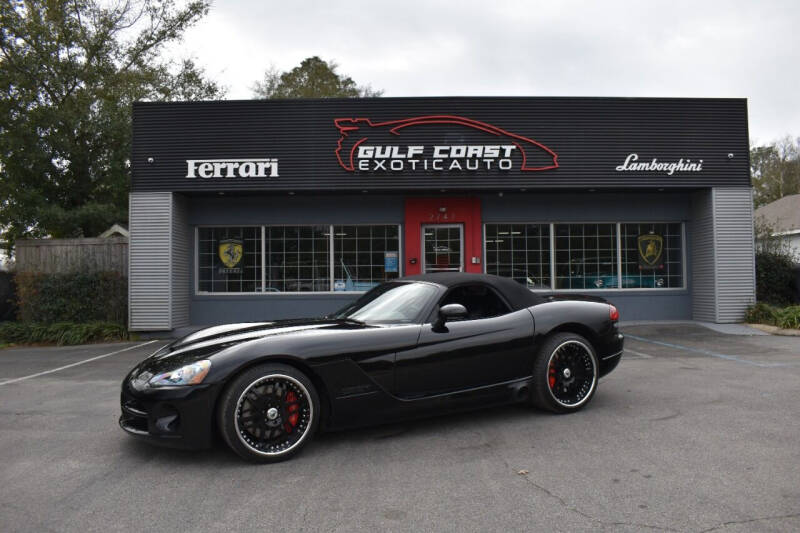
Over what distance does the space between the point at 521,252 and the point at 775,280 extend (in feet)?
18.9

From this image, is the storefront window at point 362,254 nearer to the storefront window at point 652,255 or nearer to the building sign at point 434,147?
the building sign at point 434,147

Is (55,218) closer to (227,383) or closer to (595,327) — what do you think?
(227,383)

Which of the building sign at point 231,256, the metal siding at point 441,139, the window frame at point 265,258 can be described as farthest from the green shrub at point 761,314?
the building sign at point 231,256

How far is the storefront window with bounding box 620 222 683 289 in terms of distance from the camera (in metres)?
12.5

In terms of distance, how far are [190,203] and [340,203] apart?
11.3ft

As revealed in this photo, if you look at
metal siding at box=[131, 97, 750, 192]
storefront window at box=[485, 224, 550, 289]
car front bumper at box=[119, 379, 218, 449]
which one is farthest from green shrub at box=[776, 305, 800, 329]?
car front bumper at box=[119, 379, 218, 449]

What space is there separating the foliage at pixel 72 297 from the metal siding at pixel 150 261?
490 mm

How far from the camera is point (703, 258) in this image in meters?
11.9

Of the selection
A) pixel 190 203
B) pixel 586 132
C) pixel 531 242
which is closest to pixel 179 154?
pixel 190 203

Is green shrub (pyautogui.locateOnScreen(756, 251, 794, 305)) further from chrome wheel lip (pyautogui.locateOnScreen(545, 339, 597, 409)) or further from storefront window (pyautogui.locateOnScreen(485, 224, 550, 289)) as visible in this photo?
chrome wheel lip (pyautogui.locateOnScreen(545, 339, 597, 409))

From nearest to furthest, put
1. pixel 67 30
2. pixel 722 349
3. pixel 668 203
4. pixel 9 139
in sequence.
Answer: pixel 722 349 < pixel 668 203 < pixel 9 139 < pixel 67 30

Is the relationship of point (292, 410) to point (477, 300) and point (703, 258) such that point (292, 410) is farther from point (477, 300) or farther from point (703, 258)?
point (703, 258)

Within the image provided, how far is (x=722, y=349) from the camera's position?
860 cm

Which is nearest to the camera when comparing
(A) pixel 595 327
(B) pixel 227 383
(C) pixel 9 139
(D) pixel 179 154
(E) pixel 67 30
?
(B) pixel 227 383
